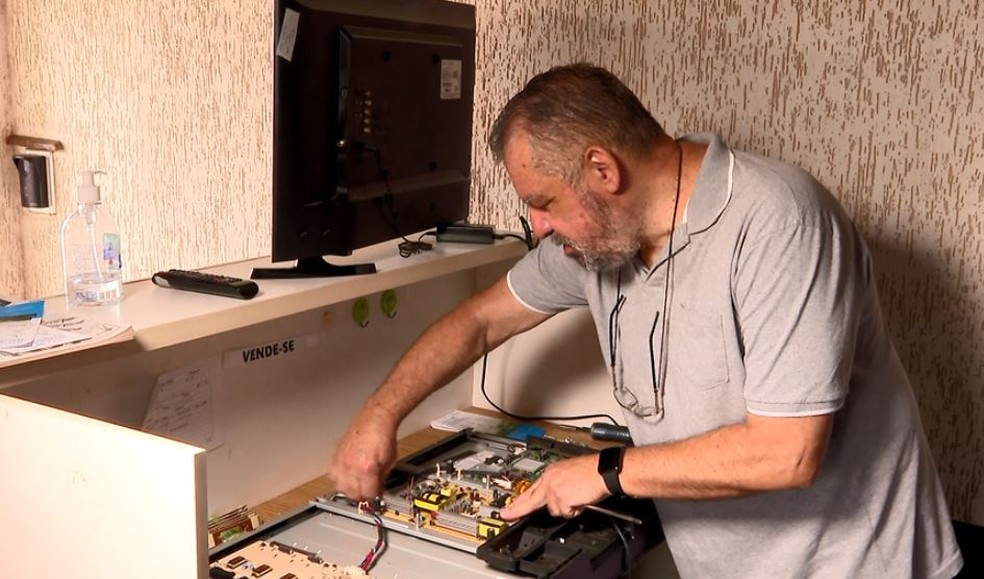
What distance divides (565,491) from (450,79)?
821mm

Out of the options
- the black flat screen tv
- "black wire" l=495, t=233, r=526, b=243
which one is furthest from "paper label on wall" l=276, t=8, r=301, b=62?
"black wire" l=495, t=233, r=526, b=243

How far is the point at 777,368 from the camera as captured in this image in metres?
1.23

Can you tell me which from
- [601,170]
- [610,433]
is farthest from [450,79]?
[610,433]

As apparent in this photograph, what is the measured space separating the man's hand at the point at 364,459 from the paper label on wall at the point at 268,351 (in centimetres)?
20

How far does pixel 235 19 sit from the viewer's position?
2.50 metres

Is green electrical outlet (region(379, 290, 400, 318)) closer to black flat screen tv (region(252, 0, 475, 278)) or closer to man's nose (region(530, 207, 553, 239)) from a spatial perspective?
black flat screen tv (region(252, 0, 475, 278))

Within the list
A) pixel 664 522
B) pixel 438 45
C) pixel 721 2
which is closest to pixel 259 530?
pixel 664 522

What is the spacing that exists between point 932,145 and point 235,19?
1.68m

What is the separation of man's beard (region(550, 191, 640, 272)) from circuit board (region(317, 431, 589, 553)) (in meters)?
0.42

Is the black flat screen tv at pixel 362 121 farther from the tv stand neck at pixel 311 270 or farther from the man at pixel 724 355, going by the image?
the man at pixel 724 355

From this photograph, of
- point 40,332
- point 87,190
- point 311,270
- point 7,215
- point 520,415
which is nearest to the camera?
point 40,332

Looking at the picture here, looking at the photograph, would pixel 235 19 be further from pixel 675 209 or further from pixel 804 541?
pixel 804 541

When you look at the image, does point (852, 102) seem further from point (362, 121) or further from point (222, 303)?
point (222, 303)

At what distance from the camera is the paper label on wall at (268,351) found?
159cm
